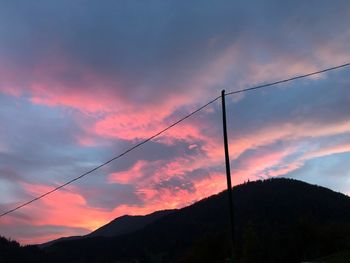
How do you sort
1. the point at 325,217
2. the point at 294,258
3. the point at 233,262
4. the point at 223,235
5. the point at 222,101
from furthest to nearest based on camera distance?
the point at 325,217
the point at 223,235
the point at 294,258
the point at 222,101
the point at 233,262

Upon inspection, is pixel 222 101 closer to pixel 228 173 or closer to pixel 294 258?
pixel 228 173

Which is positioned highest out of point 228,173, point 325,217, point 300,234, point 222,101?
point 325,217

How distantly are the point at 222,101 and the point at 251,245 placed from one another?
9556 cm

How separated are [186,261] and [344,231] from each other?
172ft

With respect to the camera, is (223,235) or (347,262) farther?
(223,235)

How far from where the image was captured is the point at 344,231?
369 ft

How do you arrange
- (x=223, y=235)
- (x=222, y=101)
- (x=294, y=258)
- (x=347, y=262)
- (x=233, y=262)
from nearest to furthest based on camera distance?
(x=233, y=262), (x=222, y=101), (x=347, y=262), (x=294, y=258), (x=223, y=235)

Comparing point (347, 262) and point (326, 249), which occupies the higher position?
point (326, 249)

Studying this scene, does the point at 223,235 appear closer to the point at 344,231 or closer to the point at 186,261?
the point at 186,261

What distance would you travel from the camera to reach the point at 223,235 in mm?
145375

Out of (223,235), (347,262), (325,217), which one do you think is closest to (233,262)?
(347,262)

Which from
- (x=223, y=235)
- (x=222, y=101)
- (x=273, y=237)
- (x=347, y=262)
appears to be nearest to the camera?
(x=222, y=101)

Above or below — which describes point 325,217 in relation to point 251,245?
above

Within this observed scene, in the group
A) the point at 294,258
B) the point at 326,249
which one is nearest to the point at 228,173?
the point at 326,249
